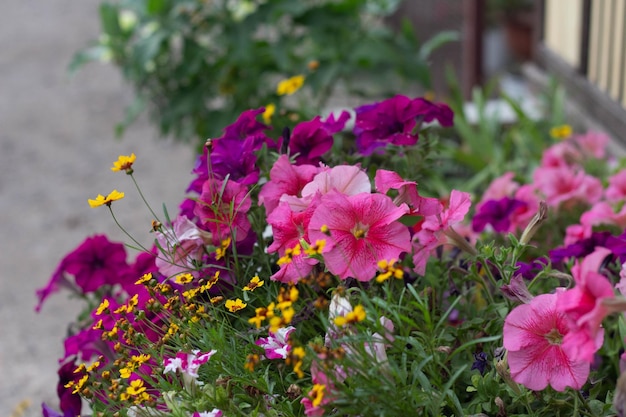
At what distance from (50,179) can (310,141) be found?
3.75 m

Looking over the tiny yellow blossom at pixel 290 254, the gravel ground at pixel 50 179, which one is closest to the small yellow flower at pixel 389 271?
the tiny yellow blossom at pixel 290 254

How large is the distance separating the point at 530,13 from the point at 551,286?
5.29 metres

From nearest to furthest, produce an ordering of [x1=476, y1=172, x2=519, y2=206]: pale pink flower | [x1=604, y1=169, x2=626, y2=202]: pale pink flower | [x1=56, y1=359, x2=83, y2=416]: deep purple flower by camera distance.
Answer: [x1=56, y1=359, x2=83, y2=416]: deep purple flower, [x1=604, y1=169, x2=626, y2=202]: pale pink flower, [x1=476, y1=172, x2=519, y2=206]: pale pink flower

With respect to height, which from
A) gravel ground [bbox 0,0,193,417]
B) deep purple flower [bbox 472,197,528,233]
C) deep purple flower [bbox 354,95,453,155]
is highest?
deep purple flower [bbox 354,95,453,155]

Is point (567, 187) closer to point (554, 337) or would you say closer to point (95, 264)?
point (554, 337)

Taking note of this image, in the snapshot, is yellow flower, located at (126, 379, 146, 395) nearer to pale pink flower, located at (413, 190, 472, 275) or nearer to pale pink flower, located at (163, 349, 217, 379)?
pale pink flower, located at (163, 349, 217, 379)

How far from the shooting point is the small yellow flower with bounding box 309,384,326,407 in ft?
2.86

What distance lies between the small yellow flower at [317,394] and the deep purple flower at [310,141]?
1.63 feet

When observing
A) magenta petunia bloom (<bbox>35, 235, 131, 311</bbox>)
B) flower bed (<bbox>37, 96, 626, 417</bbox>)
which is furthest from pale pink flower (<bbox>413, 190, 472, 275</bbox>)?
magenta petunia bloom (<bbox>35, 235, 131, 311</bbox>)

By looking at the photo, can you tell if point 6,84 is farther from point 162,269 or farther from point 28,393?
point 162,269

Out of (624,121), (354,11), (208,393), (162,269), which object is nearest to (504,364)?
(208,393)

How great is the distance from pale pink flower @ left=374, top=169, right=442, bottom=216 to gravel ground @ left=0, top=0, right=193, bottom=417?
1.57 m

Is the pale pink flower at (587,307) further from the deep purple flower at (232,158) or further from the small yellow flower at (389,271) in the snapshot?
the deep purple flower at (232,158)

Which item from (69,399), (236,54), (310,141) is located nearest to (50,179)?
(236,54)
